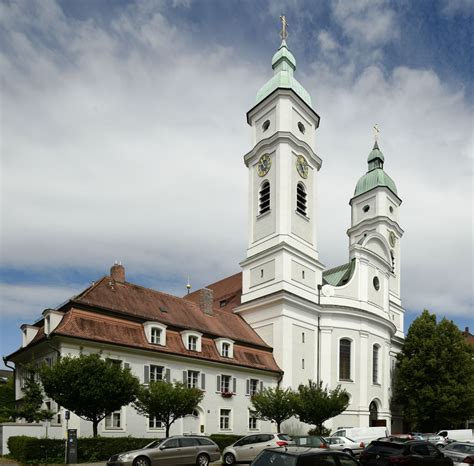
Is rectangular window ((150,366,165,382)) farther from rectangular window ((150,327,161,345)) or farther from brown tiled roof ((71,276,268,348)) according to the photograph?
brown tiled roof ((71,276,268,348))

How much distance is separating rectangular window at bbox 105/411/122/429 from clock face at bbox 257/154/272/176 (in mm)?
23918

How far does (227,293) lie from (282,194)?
13.8 metres

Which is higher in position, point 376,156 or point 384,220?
point 376,156

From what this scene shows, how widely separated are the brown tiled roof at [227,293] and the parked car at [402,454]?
Answer: 2813cm

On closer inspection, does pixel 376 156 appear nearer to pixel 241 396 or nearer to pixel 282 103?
pixel 282 103

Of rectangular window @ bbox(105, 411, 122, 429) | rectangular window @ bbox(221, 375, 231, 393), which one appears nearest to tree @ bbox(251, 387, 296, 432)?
rectangular window @ bbox(221, 375, 231, 393)

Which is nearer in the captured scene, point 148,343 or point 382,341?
point 148,343

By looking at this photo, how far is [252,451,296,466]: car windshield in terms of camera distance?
995cm

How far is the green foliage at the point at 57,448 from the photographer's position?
2073cm


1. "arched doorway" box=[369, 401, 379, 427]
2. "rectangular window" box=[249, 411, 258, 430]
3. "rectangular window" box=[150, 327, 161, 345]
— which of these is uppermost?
"rectangular window" box=[150, 327, 161, 345]

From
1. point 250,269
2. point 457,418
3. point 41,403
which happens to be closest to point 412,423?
point 457,418

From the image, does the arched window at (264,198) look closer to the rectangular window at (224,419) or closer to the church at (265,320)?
the church at (265,320)

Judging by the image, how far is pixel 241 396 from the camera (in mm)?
33656

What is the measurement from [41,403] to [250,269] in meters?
21.0
